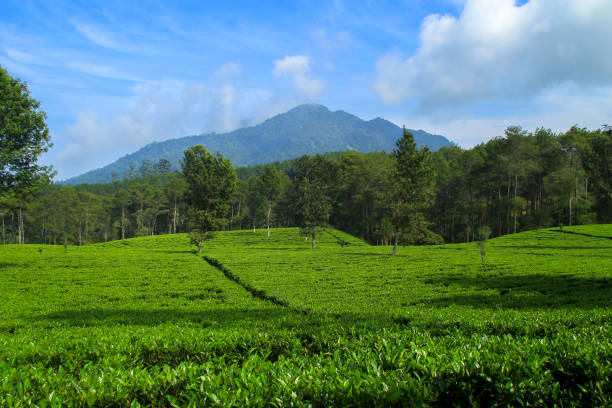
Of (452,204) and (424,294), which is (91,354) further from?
(452,204)

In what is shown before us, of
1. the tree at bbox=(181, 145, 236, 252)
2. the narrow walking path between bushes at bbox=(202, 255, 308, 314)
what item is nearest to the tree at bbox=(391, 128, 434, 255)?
the narrow walking path between bushes at bbox=(202, 255, 308, 314)

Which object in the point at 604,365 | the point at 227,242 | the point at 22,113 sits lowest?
the point at 227,242

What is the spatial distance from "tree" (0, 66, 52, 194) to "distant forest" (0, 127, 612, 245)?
2439cm

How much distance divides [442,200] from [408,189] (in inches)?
2017

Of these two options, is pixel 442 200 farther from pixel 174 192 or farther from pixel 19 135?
pixel 19 135

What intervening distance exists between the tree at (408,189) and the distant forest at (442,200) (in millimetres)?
1420

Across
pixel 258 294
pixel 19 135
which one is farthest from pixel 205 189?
pixel 258 294

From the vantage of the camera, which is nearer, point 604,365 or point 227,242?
point 604,365

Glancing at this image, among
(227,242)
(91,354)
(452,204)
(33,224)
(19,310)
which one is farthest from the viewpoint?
(33,224)

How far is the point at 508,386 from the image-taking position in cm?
391

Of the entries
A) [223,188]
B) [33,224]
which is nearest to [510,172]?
[223,188]

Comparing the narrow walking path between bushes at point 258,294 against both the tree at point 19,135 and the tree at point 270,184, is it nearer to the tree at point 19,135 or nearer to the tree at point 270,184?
the tree at point 19,135

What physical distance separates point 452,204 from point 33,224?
5051 inches

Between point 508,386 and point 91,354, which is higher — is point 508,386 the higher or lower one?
the higher one
